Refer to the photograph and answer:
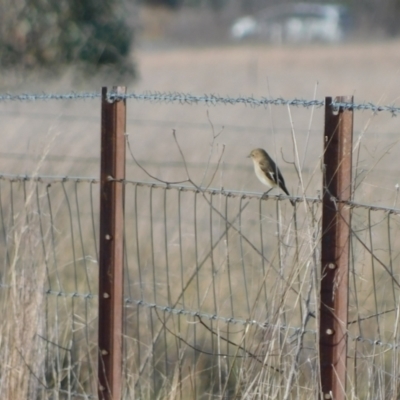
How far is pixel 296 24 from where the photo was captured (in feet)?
137

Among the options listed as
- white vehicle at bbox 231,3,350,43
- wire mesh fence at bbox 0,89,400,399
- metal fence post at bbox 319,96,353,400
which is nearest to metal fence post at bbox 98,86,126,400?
wire mesh fence at bbox 0,89,400,399

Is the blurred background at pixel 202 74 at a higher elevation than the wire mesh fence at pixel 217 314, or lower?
higher

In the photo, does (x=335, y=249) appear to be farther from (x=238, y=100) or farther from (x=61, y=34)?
(x=61, y=34)

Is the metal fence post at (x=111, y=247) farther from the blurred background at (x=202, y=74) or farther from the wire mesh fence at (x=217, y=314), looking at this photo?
the blurred background at (x=202, y=74)

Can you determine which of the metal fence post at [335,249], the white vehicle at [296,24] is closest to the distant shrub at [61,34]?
the metal fence post at [335,249]

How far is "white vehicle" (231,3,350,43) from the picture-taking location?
39406 mm

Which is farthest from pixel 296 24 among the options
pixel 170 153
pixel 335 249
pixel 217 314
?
pixel 335 249

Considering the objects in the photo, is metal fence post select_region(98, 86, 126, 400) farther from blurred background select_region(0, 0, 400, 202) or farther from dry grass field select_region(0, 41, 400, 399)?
blurred background select_region(0, 0, 400, 202)

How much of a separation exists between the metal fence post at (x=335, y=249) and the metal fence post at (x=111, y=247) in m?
0.84

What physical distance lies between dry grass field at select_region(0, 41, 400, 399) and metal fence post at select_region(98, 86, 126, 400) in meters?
0.15

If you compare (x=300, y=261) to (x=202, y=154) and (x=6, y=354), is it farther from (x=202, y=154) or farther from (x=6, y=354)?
(x=202, y=154)

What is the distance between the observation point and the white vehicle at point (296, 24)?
1551 inches

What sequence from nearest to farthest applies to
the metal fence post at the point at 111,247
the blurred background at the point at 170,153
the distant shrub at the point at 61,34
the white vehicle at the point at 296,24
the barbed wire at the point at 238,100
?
the barbed wire at the point at 238,100
the metal fence post at the point at 111,247
the blurred background at the point at 170,153
the distant shrub at the point at 61,34
the white vehicle at the point at 296,24

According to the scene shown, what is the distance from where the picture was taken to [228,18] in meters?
42.4
